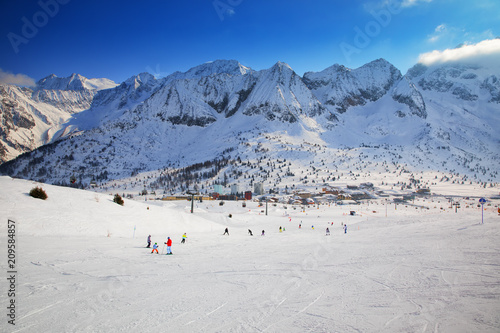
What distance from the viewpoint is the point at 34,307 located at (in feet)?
27.9

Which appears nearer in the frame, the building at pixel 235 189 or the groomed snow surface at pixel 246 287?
the groomed snow surface at pixel 246 287

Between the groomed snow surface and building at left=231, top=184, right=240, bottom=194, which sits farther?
building at left=231, top=184, right=240, bottom=194

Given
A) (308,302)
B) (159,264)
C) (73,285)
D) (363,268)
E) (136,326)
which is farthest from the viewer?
(159,264)

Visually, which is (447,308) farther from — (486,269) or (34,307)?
(34,307)

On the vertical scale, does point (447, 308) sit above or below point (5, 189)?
below

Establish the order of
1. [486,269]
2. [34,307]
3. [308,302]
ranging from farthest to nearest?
[486,269] → [308,302] → [34,307]

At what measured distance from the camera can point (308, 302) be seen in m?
9.48

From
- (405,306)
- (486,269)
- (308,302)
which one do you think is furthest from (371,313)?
(486,269)

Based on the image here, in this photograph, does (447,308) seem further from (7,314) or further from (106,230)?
(106,230)

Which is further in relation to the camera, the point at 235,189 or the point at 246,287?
the point at 235,189

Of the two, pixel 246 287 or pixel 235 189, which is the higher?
pixel 235 189

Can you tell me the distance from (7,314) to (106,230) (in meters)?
18.2

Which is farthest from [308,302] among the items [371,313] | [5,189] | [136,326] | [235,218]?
[235,218]

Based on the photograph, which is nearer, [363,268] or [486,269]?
[486,269]
